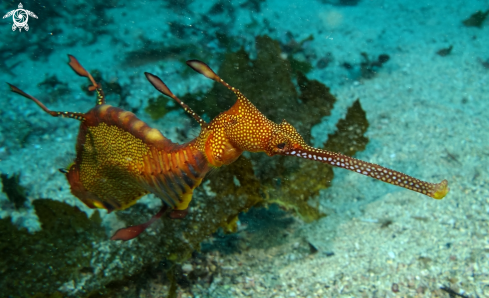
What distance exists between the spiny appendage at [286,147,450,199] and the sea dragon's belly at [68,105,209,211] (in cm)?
106

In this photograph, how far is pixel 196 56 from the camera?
28.3 ft

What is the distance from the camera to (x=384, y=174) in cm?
218

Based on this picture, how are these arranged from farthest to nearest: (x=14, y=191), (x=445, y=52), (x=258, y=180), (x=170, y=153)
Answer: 1. (x=445, y=52)
2. (x=14, y=191)
3. (x=258, y=180)
4. (x=170, y=153)

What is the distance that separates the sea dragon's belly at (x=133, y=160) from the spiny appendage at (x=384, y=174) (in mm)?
1060

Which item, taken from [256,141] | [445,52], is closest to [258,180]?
[256,141]

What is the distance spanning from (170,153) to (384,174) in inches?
70.6

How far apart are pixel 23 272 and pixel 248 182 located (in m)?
2.93

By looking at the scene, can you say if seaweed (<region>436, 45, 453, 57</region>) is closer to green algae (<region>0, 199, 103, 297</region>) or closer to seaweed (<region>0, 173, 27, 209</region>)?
green algae (<region>0, 199, 103, 297</region>)

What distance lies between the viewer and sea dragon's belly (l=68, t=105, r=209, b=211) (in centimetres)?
283

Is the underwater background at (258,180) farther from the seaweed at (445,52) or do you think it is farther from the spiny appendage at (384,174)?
the spiny appendage at (384,174)

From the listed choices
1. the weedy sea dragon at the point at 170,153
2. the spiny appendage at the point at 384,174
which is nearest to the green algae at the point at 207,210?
the weedy sea dragon at the point at 170,153

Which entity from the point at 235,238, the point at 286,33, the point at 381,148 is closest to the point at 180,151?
the point at 235,238

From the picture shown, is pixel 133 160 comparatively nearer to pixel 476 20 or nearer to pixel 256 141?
pixel 256 141

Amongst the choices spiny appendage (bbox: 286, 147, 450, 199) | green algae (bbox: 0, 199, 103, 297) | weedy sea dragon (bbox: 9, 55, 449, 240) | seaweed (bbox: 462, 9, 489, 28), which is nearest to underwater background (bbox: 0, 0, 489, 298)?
green algae (bbox: 0, 199, 103, 297)
